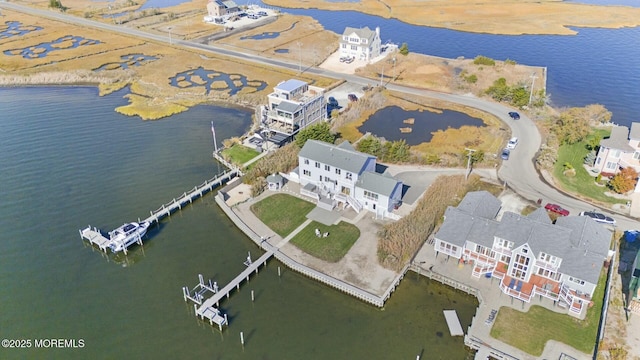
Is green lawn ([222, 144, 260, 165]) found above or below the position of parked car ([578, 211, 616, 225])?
below

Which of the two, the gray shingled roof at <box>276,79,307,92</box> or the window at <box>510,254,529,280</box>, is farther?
the gray shingled roof at <box>276,79,307,92</box>

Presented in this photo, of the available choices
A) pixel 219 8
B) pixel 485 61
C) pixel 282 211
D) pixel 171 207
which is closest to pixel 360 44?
pixel 485 61

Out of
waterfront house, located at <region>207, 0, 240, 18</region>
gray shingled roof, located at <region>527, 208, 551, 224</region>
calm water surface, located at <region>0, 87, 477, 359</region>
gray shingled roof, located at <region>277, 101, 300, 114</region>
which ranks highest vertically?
waterfront house, located at <region>207, 0, 240, 18</region>

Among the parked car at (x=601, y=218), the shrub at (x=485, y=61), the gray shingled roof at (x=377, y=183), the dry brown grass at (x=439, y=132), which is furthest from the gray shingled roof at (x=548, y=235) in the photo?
the shrub at (x=485, y=61)

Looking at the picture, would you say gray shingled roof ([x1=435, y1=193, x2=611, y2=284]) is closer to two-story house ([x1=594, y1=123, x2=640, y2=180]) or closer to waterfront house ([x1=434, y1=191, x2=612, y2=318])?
waterfront house ([x1=434, y1=191, x2=612, y2=318])

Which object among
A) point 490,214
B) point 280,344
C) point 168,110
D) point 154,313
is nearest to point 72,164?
point 168,110

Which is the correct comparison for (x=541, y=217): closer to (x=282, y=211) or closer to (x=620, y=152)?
(x=620, y=152)

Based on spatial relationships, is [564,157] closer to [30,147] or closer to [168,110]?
[168,110]

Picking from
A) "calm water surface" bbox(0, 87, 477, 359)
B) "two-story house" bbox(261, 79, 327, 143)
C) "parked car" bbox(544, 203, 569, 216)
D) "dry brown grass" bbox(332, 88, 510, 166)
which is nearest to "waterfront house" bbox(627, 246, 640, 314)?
"parked car" bbox(544, 203, 569, 216)
